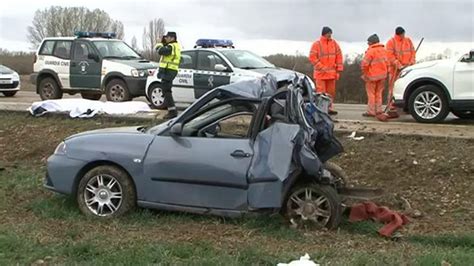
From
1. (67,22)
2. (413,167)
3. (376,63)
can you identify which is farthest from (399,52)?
(67,22)

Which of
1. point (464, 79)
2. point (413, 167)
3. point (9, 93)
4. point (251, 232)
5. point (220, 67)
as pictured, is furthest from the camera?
point (9, 93)

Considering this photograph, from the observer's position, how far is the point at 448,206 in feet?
24.7

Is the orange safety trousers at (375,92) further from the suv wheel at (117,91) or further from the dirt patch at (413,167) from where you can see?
the suv wheel at (117,91)

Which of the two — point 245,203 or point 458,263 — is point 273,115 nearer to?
point 245,203

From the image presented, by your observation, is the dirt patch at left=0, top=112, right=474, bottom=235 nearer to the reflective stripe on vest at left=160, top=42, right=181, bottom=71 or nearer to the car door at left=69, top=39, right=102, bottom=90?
the reflective stripe on vest at left=160, top=42, right=181, bottom=71

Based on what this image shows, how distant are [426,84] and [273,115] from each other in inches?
250

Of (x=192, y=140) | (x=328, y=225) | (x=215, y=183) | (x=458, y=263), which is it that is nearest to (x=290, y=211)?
(x=328, y=225)

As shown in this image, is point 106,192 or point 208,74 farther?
point 208,74

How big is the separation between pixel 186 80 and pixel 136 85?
6.30 feet

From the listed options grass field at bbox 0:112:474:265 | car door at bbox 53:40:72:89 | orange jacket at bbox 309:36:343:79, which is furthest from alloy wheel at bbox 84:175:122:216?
car door at bbox 53:40:72:89

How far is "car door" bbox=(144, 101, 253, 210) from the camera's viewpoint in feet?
20.6

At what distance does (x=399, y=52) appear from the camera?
553 inches

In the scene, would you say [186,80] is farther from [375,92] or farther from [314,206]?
[314,206]

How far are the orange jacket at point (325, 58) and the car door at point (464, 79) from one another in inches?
95.7
